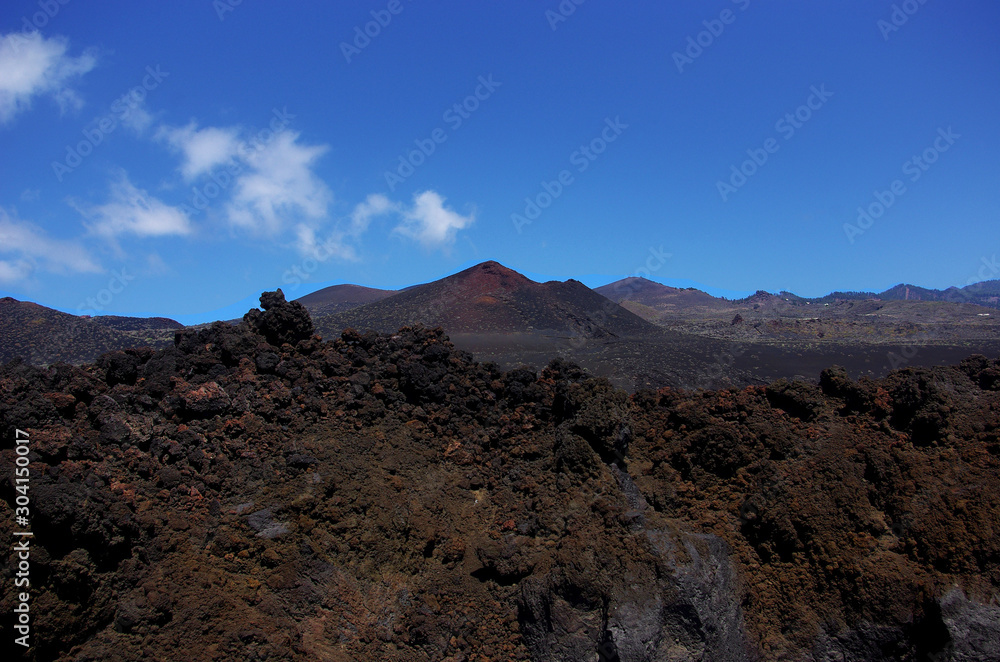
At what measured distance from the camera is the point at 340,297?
221 ft

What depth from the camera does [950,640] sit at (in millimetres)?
4750

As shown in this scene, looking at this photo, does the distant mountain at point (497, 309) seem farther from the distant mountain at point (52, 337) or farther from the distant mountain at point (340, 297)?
the distant mountain at point (340, 297)

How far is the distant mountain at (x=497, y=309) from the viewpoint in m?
34.1

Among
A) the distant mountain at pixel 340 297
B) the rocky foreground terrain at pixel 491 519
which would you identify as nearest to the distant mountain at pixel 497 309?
the distant mountain at pixel 340 297

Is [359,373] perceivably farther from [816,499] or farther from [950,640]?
[950,640]

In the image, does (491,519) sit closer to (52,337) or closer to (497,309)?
(52,337)

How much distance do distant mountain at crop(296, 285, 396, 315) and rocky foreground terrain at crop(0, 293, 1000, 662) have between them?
53.9m

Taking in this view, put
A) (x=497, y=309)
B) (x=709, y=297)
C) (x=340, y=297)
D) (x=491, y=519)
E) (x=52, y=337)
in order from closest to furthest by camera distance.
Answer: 1. (x=491, y=519)
2. (x=52, y=337)
3. (x=497, y=309)
4. (x=340, y=297)
5. (x=709, y=297)

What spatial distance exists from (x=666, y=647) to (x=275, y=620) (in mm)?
3683

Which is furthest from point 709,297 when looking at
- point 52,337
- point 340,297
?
point 52,337

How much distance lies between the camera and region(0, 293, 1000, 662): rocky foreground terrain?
478 cm

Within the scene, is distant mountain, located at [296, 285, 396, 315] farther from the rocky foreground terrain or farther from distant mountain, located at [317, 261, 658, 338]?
the rocky foreground terrain

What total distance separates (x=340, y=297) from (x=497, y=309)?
123 feet

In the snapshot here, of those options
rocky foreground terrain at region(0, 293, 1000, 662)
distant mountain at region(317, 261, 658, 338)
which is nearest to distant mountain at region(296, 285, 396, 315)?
distant mountain at region(317, 261, 658, 338)
